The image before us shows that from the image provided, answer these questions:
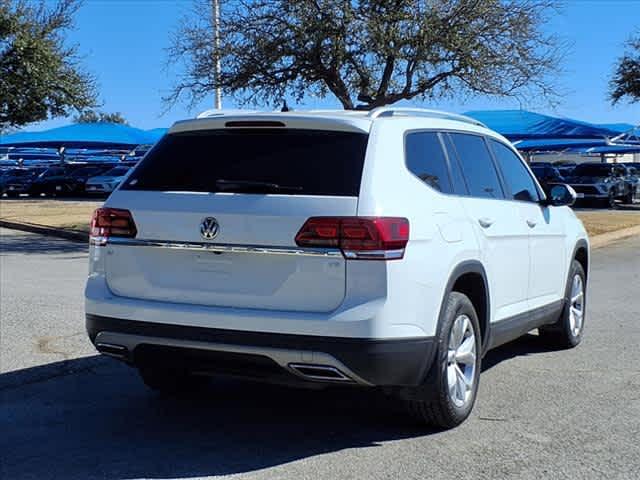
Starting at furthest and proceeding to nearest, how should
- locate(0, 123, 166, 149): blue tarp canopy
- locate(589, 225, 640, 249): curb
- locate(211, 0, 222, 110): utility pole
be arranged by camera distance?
locate(0, 123, 166, 149): blue tarp canopy, locate(589, 225, 640, 249): curb, locate(211, 0, 222, 110): utility pole

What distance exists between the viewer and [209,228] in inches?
189

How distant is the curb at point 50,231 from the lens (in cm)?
1861

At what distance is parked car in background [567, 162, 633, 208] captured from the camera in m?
31.7

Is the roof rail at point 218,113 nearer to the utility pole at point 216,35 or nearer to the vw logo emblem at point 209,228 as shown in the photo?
the vw logo emblem at point 209,228

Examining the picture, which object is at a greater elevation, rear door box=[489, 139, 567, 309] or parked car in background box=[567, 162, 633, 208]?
rear door box=[489, 139, 567, 309]

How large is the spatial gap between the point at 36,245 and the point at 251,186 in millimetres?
13504

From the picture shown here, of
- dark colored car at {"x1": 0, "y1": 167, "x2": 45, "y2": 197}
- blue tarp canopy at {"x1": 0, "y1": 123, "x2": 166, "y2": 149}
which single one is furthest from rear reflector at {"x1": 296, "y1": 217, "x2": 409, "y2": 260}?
blue tarp canopy at {"x1": 0, "y1": 123, "x2": 166, "y2": 149}

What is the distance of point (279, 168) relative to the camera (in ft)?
16.2

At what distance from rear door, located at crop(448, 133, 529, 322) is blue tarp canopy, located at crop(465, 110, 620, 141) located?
26.0 m

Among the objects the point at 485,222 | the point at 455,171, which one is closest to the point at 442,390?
the point at 485,222

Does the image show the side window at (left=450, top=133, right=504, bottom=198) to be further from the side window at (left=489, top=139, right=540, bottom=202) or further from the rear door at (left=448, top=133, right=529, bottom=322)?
the side window at (left=489, top=139, right=540, bottom=202)

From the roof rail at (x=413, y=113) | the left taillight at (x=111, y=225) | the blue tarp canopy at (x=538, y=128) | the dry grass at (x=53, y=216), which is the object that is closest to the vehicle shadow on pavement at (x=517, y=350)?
the roof rail at (x=413, y=113)

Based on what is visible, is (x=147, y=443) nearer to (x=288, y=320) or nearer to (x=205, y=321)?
(x=205, y=321)

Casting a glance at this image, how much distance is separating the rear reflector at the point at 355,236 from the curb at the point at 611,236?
45.3 ft
